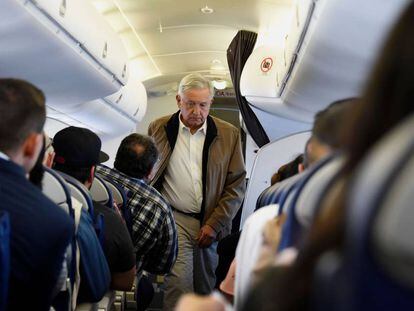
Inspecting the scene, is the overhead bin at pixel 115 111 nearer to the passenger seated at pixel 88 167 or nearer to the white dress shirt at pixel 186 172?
the white dress shirt at pixel 186 172

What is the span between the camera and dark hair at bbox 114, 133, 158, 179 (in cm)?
280

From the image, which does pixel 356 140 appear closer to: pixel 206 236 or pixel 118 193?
pixel 118 193

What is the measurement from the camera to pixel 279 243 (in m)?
0.85

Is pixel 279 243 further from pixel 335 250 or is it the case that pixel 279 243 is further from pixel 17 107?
pixel 17 107

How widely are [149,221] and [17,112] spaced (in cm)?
150

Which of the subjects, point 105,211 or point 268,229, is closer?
point 268,229

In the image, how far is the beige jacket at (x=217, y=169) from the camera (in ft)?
10.6

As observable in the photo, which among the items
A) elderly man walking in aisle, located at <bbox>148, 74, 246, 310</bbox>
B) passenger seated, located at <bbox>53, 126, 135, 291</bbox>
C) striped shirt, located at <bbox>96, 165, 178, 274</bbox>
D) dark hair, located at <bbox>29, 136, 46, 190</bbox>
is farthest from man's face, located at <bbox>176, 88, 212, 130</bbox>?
dark hair, located at <bbox>29, 136, 46, 190</bbox>

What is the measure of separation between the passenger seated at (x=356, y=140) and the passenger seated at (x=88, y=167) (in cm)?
175

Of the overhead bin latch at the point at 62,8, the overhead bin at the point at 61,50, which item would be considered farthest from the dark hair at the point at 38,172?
the overhead bin latch at the point at 62,8

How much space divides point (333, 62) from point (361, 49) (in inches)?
17.7

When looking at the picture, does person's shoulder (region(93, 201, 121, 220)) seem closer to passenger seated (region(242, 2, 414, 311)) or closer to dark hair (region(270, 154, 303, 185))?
dark hair (region(270, 154, 303, 185))

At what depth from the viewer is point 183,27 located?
23.5ft

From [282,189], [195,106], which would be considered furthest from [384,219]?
[195,106]
